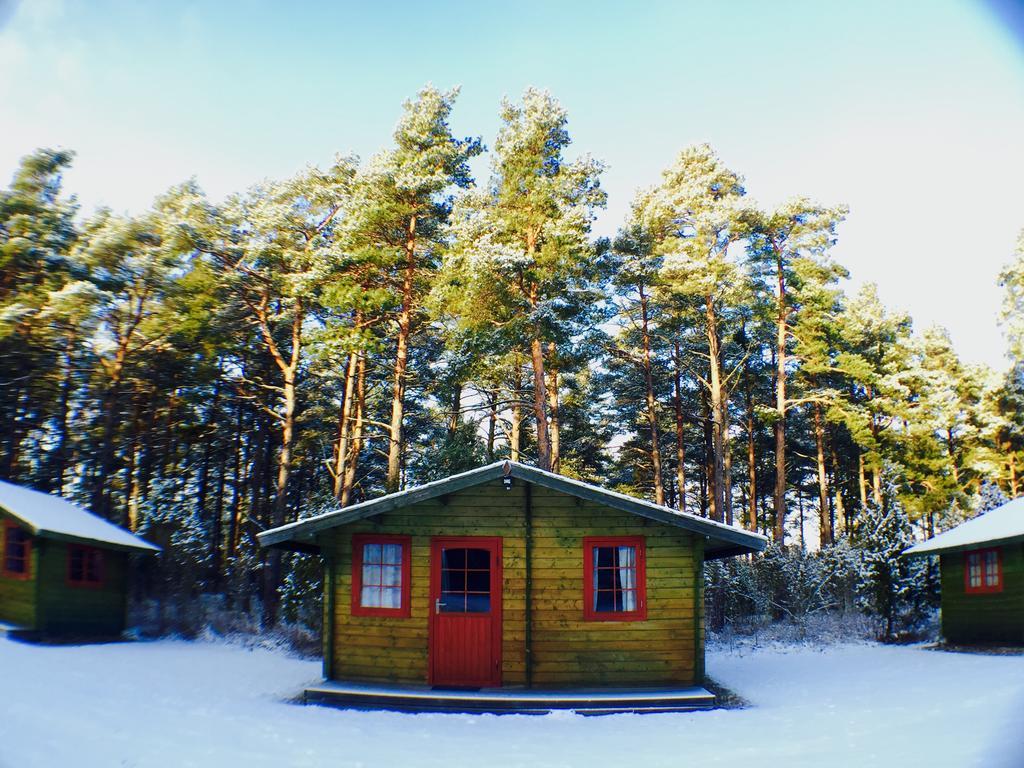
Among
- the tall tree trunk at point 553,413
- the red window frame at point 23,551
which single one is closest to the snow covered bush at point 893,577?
the tall tree trunk at point 553,413

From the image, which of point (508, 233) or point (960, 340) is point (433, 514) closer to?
point (508, 233)

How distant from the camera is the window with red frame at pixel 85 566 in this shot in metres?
16.7

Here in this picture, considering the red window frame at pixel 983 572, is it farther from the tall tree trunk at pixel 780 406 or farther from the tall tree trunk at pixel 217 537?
the tall tree trunk at pixel 217 537

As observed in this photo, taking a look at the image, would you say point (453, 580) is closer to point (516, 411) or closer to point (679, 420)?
point (516, 411)

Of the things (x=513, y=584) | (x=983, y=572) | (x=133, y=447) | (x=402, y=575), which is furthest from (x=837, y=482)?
(x=133, y=447)

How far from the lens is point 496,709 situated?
10789 millimetres

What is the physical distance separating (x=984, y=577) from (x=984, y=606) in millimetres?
664

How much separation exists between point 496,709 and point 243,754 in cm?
407

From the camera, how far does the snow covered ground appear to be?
25.0 feet

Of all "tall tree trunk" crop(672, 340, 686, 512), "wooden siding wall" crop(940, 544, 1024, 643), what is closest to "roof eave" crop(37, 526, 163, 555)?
"tall tree trunk" crop(672, 340, 686, 512)

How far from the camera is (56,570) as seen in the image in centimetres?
1620

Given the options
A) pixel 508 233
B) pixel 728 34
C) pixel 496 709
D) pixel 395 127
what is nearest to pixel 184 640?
pixel 496 709

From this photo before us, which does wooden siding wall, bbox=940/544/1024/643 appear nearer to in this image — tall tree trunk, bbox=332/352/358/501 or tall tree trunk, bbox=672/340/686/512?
tall tree trunk, bbox=672/340/686/512

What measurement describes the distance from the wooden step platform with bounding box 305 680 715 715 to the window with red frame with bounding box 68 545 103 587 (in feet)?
29.4
